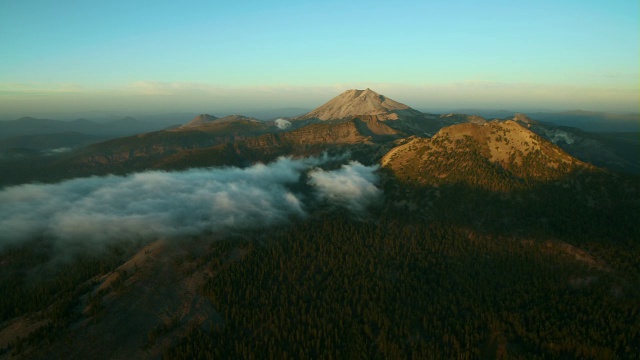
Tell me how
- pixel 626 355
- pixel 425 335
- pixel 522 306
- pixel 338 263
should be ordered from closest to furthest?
pixel 626 355 < pixel 425 335 < pixel 522 306 < pixel 338 263

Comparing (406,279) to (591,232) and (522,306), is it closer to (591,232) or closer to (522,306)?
(522,306)

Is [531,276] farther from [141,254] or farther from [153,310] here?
[141,254]

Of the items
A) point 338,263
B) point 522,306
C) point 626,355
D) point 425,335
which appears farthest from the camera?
point 338,263

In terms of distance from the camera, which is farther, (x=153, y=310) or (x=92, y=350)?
(x=153, y=310)

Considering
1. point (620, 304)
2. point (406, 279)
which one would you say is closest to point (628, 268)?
point (620, 304)

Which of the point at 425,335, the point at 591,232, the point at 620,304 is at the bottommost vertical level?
the point at 425,335

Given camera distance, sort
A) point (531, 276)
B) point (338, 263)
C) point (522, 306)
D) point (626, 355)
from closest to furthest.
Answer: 1. point (626, 355)
2. point (522, 306)
3. point (531, 276)
4. point (338, 263)

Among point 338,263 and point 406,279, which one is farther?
point 338,263

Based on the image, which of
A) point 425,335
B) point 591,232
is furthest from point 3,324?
point 591,232

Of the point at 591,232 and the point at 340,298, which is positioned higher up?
the point at 591,232
